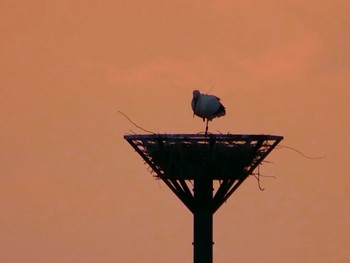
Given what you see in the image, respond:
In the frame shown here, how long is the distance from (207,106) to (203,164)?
305 centimetres

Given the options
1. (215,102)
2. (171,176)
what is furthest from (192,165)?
(215,102)

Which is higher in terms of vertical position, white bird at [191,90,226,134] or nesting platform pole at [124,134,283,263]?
white bird at [191,90,226,134]

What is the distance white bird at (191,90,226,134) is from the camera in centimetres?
3653

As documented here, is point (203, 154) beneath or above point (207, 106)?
beneath

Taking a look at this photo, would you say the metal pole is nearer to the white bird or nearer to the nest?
the nest

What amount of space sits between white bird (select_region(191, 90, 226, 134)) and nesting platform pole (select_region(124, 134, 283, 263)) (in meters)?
2.48

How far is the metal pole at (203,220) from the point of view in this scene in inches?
1352

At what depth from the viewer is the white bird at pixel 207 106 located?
3653 centimetres

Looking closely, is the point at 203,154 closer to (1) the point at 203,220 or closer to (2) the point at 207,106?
(1) the point at 203,220

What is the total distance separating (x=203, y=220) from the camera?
34.4 m

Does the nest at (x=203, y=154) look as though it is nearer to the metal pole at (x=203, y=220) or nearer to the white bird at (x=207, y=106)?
the metal pole at (x=203, y=220)

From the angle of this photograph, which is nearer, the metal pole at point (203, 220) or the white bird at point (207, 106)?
the metal pole at point (203, 220)

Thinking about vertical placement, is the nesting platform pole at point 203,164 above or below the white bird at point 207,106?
below

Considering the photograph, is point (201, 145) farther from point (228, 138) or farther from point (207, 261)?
point (207, 261)
